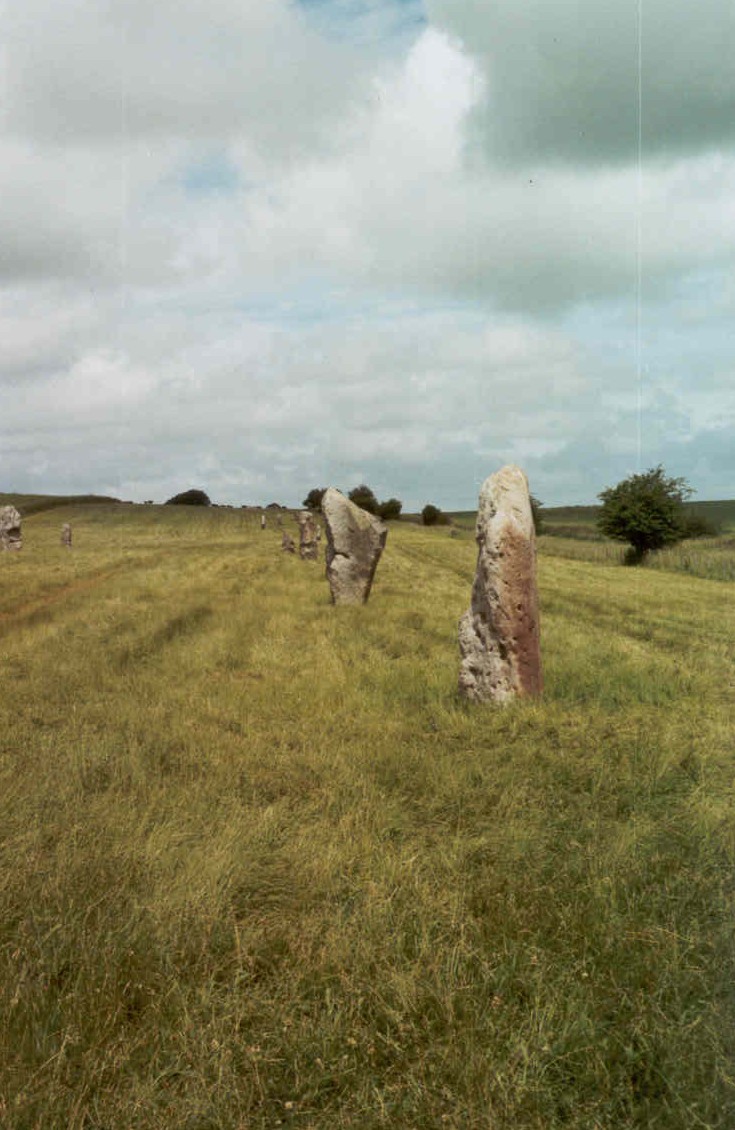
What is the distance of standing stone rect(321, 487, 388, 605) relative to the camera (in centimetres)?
1842

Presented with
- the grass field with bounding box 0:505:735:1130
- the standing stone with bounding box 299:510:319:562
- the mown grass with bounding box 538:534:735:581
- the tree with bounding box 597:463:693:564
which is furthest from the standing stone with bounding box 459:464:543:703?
the tree with bounding box 597:463:693:564

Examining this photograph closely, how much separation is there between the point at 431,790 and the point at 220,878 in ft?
7.44

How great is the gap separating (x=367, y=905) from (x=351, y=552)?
47.3 feet

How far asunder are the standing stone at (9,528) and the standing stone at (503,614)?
122 feet

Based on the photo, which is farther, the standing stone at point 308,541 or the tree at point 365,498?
the tree at point 365,498

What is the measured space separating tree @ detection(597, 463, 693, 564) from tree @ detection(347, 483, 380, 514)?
5678cm

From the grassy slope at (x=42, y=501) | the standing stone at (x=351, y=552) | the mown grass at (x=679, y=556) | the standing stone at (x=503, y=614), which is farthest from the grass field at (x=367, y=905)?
the grassy slope at (x=42, y=501)

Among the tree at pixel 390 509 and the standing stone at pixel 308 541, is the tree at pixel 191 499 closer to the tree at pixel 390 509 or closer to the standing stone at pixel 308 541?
the tree at pixel 390 509

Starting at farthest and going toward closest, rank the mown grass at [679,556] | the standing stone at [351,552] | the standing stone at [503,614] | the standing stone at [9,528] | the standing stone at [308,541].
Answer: the standing stone at [9,528] → the standing stone at [308,541] → the mown grass at [679,556] → the standing stone at [351,552] → the standing stone at [503,614]

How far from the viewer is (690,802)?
234 inches

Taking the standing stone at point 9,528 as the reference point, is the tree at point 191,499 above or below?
above

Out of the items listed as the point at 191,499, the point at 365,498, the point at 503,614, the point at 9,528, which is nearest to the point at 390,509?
the point at 365,498

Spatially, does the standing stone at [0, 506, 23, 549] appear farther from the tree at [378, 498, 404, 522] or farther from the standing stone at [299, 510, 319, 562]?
the tree at [378, 498, 404, 522]

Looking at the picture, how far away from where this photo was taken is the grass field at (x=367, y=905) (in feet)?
10.1
